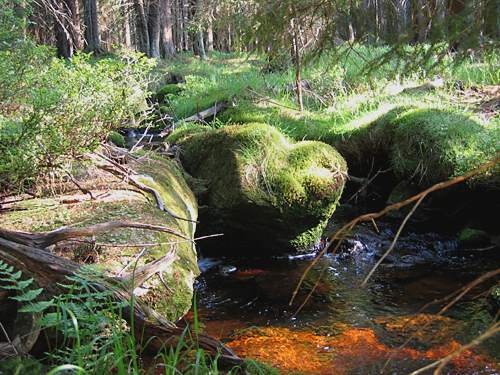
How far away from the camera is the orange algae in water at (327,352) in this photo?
3482mm

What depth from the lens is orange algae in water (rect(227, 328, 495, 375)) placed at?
137 inches

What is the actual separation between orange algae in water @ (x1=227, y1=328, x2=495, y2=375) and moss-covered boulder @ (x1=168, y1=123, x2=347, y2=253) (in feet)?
6.22

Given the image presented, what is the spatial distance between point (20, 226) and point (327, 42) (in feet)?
8.24

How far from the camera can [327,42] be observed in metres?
A: 3.79

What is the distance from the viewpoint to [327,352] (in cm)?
370

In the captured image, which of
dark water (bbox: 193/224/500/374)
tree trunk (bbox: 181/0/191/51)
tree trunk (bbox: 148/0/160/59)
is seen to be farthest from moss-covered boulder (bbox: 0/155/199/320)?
tree trunk (bbox: 181/0/191/51)

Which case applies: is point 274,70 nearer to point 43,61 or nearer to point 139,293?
point 43,61

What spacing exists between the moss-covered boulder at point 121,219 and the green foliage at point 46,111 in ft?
1.06

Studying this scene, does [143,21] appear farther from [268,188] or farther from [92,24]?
[268,188]

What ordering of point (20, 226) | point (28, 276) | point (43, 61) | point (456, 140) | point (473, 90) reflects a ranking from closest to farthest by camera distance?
point (28, 276)
point (20, 226)
point (43, 61)
point (456, 140)
point (473, 90)

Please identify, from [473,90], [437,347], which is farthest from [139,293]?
[473,90]

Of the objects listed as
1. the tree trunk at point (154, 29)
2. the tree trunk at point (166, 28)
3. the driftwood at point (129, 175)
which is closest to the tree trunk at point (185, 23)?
the tree trunk at point (166, 28)

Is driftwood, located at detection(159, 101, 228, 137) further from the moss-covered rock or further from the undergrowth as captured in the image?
the undergrowth

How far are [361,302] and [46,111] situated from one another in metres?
3.15
